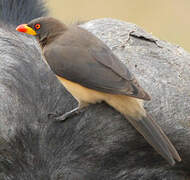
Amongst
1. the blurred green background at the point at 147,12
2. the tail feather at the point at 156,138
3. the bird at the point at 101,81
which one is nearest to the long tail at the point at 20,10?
the bird at the point at 101,81

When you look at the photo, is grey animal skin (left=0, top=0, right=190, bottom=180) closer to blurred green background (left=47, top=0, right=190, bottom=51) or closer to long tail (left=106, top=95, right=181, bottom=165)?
long tail (left=106, top=95, right=181, bottom=165)

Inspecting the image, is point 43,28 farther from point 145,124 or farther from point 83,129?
point 145,124

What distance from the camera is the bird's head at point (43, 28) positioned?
125 inches

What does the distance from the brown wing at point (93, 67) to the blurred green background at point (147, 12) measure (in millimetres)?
5523

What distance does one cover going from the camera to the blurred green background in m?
8.60

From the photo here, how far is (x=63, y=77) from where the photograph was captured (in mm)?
2963

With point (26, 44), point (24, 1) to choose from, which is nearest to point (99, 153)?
point (26, 44)

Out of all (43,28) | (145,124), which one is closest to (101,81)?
(145,124)

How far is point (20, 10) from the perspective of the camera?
4.22 metres

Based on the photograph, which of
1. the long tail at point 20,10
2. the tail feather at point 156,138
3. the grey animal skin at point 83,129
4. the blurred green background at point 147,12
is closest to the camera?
the tail feather at point 156,138

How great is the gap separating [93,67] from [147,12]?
246 inches

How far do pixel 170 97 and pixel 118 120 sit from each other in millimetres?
372

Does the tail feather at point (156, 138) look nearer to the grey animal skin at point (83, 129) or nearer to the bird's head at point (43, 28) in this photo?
the grey animal skin at point (83, 129)

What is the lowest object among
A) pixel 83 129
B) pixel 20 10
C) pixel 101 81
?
pixel 83 129
